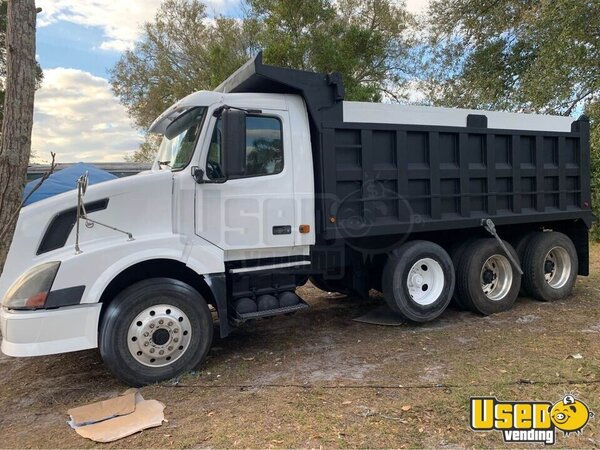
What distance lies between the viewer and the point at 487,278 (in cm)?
615

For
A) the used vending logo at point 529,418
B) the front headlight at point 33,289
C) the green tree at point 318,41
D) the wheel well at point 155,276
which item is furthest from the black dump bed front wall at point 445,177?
the green tree at point 318,41

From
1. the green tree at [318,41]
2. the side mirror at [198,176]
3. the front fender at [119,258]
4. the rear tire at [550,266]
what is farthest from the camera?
the green tree at [318,41]

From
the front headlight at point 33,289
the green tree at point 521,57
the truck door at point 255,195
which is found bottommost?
the front headlight at point 33,289

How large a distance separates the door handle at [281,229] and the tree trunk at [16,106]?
233 cm

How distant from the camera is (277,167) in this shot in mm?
4688

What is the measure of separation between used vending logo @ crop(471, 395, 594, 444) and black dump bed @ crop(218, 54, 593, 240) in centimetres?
215

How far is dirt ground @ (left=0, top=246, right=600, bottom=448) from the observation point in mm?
3182

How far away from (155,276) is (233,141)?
1448 millimetres

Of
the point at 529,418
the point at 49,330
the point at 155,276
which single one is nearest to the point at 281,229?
the point at 155,276

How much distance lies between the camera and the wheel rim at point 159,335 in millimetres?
4004

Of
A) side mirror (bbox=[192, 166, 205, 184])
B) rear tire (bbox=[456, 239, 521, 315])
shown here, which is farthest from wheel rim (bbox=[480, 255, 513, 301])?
side mirror (bbox=[192, 166, 205, 184])

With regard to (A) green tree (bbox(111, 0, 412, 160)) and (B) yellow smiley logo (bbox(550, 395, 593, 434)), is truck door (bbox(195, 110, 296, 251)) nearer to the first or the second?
(B) yellow smiley logo (bbox(550, 395, 593, 434))

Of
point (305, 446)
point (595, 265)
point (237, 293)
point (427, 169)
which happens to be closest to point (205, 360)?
point (237, 293)

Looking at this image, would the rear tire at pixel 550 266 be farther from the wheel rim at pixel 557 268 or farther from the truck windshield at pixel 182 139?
the truck windshield at pixel 182 139
